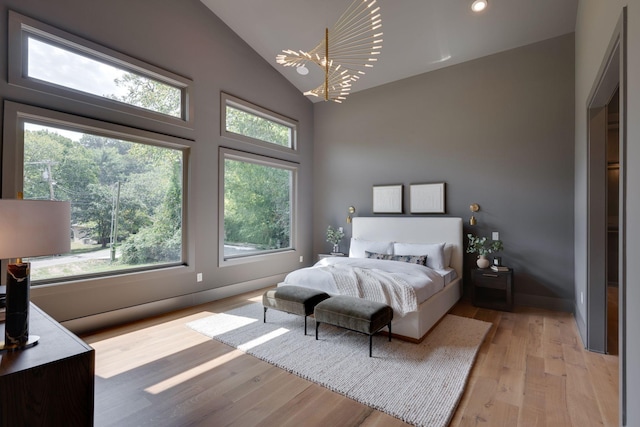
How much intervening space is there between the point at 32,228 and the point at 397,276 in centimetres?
323

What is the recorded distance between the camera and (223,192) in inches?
190

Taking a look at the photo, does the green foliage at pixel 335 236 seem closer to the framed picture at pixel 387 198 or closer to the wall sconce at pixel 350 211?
the wall sconce at pixel 350 211

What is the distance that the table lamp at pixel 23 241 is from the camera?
4.32 ft

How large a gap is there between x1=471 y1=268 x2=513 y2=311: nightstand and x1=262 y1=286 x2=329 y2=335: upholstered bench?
2.26 meters

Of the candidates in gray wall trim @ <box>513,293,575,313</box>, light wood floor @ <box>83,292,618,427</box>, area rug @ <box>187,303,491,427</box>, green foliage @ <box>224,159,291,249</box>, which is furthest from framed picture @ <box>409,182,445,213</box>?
green foliage @ <box>224,159,291,249</box>

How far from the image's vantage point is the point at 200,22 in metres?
4.46

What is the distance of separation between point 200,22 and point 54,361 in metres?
4.72

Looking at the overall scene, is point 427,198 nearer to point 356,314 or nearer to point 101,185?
point 356,314

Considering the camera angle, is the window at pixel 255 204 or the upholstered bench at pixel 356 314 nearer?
the upholstered bench at pixel 356 314

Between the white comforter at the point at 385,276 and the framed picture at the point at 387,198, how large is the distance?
1482 mm

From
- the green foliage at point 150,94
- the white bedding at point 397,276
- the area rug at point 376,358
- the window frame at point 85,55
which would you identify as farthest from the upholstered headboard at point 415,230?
the green foliage at point 150,94

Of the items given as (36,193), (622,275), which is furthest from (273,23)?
(622,275)

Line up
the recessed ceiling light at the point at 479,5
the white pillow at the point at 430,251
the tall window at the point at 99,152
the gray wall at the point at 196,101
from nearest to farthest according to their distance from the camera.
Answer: the tall window at the point at 99,152
the gray wall at the point at 196,101
the recessed ceiling light at the point at 479,5
the white pillow at the point at 430,251

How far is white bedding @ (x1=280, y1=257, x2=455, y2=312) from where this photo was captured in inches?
136
